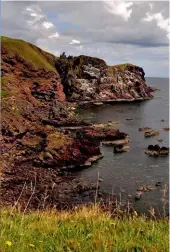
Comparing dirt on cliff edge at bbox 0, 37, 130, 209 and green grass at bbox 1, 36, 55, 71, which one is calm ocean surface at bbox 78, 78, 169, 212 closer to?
dirt on cliff edge at bbox 0, 37, 130, 209

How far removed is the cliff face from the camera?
133500 millimetres

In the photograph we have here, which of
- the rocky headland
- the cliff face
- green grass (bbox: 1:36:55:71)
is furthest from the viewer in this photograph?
the cliff face

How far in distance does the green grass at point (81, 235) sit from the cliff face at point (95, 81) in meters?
121

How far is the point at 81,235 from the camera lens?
20.5 ft

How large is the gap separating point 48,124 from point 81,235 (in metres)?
70.6

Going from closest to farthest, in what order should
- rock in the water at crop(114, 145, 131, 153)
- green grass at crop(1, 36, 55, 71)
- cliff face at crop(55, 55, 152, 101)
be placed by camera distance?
1. rock in the water at crop(114, 145, 131, 153)
2. green grass at crop(1, 36, 55, 71)
3. cliff face at crop(55, 55, 152, 101)

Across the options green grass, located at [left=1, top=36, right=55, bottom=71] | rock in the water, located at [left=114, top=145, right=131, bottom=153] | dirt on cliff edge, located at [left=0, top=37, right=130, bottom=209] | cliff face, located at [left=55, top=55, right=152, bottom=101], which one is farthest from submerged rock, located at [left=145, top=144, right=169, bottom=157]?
cliff face, located at [left=55, top=55, right=152, bottom=101]

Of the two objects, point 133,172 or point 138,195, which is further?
point 133,172

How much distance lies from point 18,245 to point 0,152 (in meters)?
45.5

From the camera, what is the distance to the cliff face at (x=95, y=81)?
134 meters

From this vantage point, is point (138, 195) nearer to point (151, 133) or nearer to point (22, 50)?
point (151, 133)

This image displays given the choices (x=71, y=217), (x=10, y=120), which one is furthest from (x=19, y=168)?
(x=71, y=217)

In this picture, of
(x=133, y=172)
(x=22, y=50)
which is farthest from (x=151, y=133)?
(x=22, y=50)

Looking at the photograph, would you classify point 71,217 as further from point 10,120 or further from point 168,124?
point 168,124
